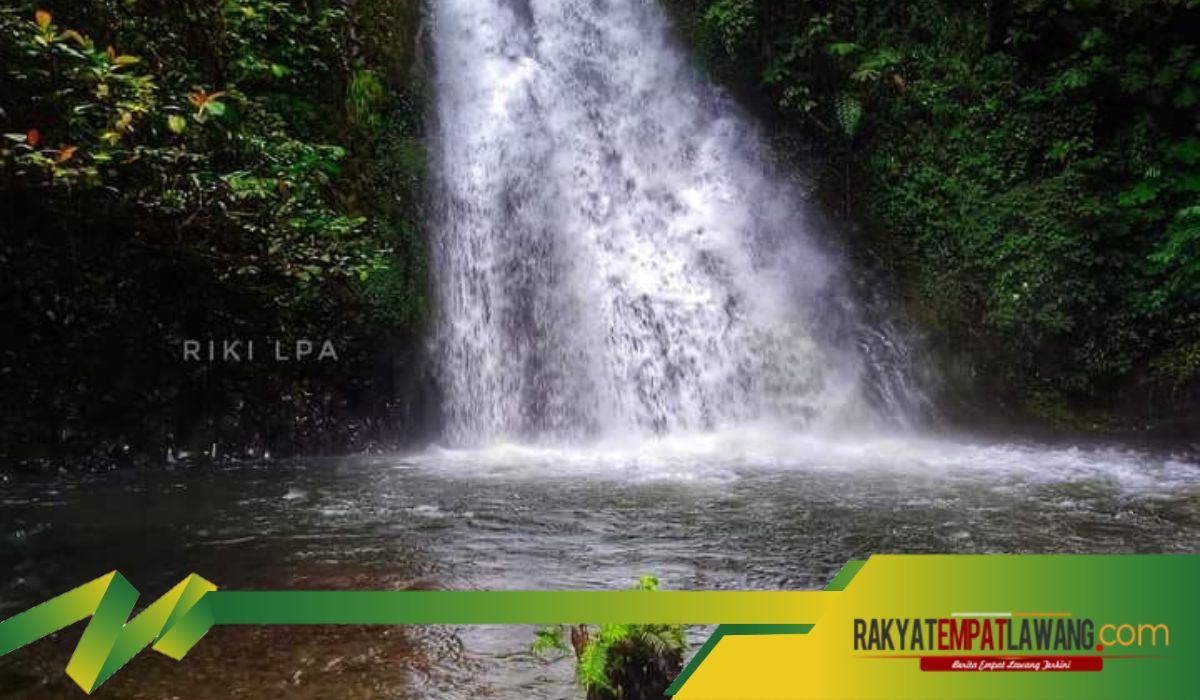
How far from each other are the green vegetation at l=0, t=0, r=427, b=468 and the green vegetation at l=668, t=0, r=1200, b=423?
497 centimetres

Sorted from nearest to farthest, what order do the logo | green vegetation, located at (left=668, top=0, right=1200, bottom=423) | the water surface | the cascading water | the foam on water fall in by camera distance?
the logo, the water surface, the foam on water, green vegetation, located at (left=668, top=0, right=1200, bottom=423), the cascading water

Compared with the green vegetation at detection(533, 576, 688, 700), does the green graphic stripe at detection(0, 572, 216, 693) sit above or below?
above

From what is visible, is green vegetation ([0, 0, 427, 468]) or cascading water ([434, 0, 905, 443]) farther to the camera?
cascading water ([434, 0, 905, 443])

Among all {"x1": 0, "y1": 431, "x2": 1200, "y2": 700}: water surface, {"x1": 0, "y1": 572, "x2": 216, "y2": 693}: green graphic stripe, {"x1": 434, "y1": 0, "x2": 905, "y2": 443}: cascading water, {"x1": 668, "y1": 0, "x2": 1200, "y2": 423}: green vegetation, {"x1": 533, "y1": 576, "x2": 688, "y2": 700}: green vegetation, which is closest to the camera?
{"x1": 0, "y1": 572, "x2": 216, "y2": 693}: green graphic stripe

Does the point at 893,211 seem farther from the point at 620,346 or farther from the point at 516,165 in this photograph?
the point at 516,165

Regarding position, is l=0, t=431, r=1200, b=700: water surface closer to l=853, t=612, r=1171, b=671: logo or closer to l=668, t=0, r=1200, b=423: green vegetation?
l=668, t=0, r=1200, b=423: green vegetation

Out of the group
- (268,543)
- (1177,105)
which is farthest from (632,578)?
(1177,105)

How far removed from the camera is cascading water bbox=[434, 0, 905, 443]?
34.1ft

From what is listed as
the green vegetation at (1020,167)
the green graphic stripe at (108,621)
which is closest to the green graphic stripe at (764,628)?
the green graphic stripe at (108,621)

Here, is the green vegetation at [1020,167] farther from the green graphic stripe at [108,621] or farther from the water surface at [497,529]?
the green graphic stripe at [108,621]

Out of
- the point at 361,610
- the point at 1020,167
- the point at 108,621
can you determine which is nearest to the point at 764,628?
the point at 361,610

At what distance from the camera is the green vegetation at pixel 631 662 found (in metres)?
2.85

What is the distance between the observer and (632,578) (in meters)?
4.73

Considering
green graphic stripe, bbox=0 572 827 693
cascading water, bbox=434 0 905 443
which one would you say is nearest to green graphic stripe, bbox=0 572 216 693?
green graphic stripe, bbox=0 572 827 693
